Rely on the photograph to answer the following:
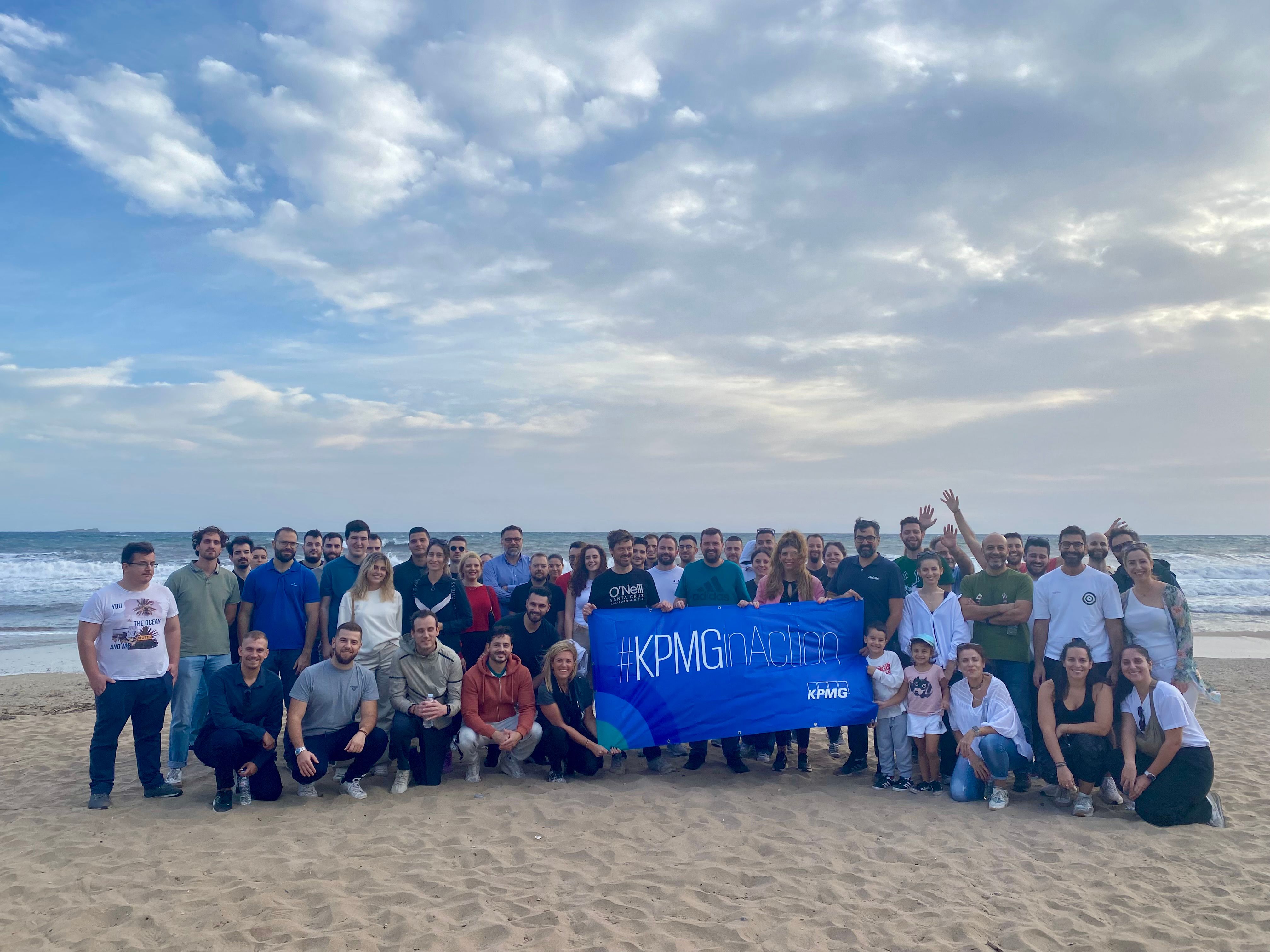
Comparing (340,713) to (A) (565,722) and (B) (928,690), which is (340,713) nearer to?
(A) (565,722)

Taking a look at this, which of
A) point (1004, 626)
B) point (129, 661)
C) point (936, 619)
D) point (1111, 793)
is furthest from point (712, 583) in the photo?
point (129, 661)

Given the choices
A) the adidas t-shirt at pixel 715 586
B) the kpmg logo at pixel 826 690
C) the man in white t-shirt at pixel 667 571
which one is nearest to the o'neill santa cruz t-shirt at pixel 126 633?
the man in white t-shirt at pixel 667 571

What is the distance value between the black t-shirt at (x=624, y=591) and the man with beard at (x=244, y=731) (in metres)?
2.48

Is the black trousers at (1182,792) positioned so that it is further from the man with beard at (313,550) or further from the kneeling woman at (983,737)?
the man with beard at (313,550)

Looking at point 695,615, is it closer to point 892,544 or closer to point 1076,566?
point 1076,566

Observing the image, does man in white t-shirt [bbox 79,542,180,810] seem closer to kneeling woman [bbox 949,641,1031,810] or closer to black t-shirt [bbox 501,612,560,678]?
black t-shirt [bbox 501,612,560,678]

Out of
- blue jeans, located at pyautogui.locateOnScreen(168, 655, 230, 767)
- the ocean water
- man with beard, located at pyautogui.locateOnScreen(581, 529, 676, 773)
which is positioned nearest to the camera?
blue jeans, located at pyautogui.locateOnScreen(168, 655, 230, 767)

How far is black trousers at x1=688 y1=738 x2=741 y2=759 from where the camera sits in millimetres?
6195

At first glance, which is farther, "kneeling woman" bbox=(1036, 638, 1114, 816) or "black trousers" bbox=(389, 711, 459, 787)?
"black trousers" bbox=(389, 711, 459, 787)

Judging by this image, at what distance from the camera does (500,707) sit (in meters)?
5.95

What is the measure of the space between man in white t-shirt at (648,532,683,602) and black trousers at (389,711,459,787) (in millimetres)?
2137

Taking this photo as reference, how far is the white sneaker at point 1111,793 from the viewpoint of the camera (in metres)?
5.34

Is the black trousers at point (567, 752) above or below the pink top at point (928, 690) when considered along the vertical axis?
below

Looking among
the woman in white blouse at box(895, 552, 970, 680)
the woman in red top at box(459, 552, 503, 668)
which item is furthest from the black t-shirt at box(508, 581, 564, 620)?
the woman in white blouse at box(895, 552, 970, 680)
